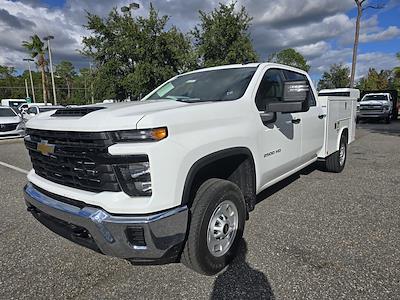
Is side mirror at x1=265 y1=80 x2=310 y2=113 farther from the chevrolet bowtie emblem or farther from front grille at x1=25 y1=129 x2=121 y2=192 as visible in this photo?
the chevrolet bowtie emblem

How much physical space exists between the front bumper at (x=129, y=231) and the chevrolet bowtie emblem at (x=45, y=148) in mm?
476

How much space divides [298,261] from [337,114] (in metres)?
3.52

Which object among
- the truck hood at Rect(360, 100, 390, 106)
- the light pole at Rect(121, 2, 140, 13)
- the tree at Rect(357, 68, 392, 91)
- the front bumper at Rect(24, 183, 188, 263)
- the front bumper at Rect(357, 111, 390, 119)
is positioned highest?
the light pole at Rect(121, 2, 140, 13)

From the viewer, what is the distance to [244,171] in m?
3.16

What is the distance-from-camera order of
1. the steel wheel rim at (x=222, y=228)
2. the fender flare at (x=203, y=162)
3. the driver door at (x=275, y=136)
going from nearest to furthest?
1. the fender flare at (x=203, y=162)
2. the steel wheel rim at (x=222, y=228)
3. the driver door at (x=275, y=136)

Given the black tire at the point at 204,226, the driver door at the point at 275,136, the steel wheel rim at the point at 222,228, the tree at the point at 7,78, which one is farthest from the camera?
the tree at the point at 7,78

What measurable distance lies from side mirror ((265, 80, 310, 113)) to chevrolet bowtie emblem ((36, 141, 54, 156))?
2047mm

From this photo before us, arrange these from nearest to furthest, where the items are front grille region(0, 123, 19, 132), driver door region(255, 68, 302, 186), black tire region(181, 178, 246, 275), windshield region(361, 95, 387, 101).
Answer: black tire region(181, 178, 246, 275) → driver door region(255, 68, 302, 186) → front grille region(0, 123, 19, 132) → windshield region(361, 95, 387, 101)

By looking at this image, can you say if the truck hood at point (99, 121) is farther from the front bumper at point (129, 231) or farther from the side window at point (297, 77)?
the side window at point (297, 77)

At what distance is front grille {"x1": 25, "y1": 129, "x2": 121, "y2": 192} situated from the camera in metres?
2.21

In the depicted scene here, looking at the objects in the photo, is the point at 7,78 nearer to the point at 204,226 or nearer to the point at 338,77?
the point at 338,77

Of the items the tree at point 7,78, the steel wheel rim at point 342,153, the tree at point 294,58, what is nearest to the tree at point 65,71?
the tree at point 7,78

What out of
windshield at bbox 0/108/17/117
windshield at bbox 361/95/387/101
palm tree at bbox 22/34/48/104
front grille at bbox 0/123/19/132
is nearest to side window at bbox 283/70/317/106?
front grille at bbox 0/123/19/132

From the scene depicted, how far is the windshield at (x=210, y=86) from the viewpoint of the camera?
3.38 m
